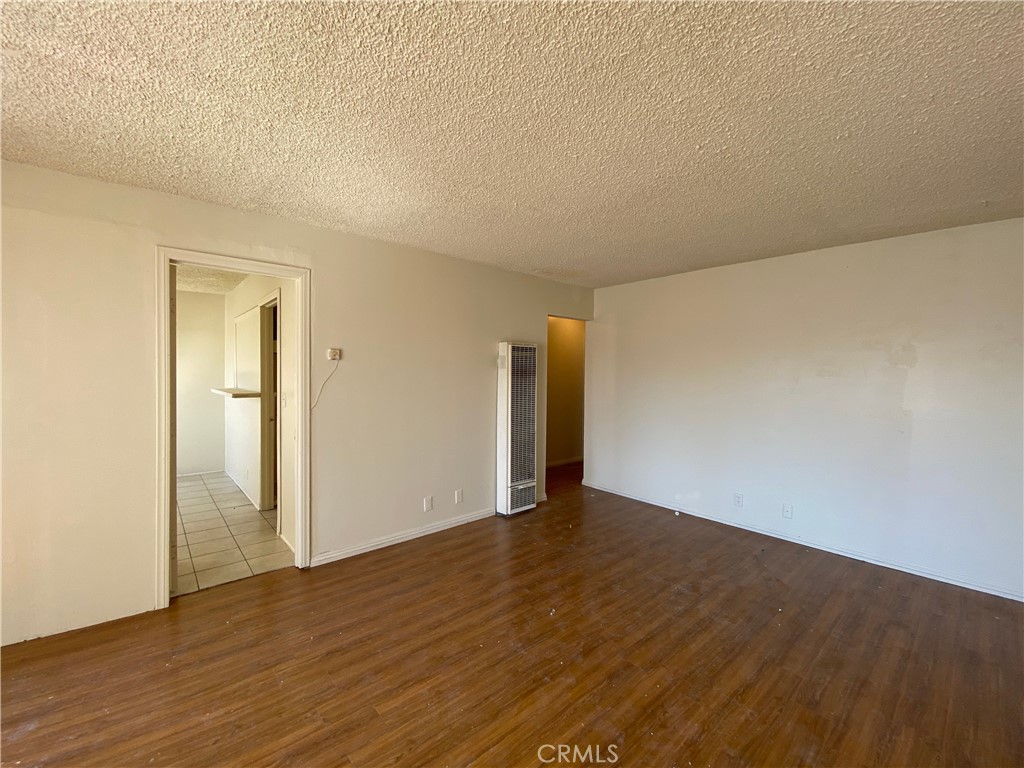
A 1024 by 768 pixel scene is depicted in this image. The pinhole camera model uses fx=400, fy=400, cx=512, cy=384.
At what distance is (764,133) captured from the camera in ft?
5.61

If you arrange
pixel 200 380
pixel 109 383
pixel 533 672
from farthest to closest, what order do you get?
pixel 200 380 < pixel 109 383 < pixel 533 672

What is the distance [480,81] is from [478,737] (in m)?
2.47

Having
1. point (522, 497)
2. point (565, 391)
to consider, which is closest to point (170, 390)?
point (522, 497)

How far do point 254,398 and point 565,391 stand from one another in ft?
14.1

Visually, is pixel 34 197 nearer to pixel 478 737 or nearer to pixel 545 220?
pixel 545 220

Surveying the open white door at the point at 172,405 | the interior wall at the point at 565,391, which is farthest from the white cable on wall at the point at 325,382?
the interior wall at the point at 565,391

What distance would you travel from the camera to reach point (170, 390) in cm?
246

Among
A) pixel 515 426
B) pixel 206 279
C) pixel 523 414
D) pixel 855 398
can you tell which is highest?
pixel 206 279

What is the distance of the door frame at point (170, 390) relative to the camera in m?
2.38

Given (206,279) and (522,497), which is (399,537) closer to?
(522,497)

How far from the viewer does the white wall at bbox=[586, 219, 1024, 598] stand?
2682 mm

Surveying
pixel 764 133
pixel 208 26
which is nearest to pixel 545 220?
pixel 764 133

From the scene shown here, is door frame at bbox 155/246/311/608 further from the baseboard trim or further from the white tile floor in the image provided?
the baseboard trim

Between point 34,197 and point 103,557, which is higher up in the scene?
point 34,197
